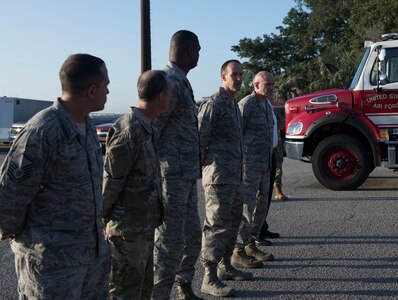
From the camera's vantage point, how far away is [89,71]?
102 inches

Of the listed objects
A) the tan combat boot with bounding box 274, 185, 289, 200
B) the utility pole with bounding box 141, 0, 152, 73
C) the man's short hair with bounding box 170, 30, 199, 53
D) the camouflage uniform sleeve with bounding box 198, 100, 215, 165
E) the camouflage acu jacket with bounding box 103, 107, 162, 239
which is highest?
the utility pole with bounding box 141, 0, 152, 73

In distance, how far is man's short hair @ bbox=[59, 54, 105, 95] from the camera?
8.45ft

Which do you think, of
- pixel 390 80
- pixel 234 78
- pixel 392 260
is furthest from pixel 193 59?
pixel 390 80

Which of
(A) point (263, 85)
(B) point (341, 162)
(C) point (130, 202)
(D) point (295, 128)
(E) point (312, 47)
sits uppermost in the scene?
(E) point (312, 47)

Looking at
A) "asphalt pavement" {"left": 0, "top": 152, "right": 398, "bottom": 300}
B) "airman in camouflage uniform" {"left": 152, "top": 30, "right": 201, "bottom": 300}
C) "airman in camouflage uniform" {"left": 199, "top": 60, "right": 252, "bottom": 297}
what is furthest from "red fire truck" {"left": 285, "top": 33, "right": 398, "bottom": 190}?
"airman in camouflage uniform" {"left": 152, "top": 30, "right": 201, "bottom": 300}

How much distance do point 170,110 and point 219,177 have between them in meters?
0.86

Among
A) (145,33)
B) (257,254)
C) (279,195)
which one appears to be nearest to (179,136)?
(257,254)

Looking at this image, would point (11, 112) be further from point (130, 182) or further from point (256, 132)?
point (130, 182)

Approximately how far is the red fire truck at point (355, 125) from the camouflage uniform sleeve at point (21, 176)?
8127 mm

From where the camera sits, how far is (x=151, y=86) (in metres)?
3.38

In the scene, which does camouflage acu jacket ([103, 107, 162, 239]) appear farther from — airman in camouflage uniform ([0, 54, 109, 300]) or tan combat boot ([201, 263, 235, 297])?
tan combat boot ([201, 263, 235, 297])

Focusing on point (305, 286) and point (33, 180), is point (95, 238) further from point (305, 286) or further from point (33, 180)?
point (305, 286)

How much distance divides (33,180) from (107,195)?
0.80 metres

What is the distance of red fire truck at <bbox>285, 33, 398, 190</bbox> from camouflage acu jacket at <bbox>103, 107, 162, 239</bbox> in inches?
285
